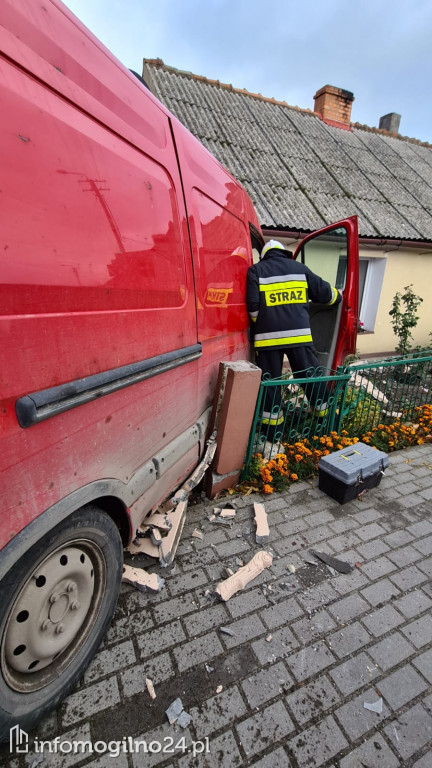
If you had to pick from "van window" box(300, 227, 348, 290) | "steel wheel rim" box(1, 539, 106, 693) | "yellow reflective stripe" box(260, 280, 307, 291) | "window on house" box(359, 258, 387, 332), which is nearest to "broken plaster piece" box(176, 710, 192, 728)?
"steel wheel rim" box(1, 539, 106, 693)

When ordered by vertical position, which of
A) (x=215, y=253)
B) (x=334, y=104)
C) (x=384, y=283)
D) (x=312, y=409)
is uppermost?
(x=334, y=104)

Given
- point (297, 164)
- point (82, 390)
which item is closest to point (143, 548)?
point (82, 390)

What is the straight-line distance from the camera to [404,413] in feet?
14.5

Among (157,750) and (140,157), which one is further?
(140,157)

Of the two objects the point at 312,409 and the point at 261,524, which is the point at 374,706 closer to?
the point at 261,524

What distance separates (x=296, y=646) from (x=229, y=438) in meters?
1.35

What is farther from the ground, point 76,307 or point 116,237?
point 116,237

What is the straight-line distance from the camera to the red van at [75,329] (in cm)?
97

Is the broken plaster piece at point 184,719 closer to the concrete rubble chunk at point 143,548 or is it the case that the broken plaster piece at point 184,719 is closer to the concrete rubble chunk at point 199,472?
the concrete rubble chunk at point 143,548

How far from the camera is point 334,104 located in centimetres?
966

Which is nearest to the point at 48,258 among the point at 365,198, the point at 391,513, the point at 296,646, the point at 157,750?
the point at 157,750

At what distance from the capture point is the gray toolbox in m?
2.77

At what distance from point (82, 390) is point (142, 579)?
4.35 ft

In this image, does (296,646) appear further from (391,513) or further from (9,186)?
(9,186)
